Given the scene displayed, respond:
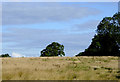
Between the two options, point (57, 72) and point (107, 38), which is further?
Result: point (107, 38)

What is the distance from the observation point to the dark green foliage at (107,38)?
61.1 meters

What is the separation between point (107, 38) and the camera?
6169 centimetres

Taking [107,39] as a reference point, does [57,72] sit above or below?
below

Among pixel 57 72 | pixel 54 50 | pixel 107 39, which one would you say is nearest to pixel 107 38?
pixel 107 39

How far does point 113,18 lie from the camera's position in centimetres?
6288

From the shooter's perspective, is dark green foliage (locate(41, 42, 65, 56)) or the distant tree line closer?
the distant tree line

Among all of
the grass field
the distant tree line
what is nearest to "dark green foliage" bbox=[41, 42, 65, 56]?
the distant tree line

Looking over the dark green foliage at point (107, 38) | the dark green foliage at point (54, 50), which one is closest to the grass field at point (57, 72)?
the dark green foliage at point (107, 38)

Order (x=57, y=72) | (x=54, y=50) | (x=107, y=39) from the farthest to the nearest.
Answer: (x=54, y=50) → (x=107, y=39) → (x=57, y=72)

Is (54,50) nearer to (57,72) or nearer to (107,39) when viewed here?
(107,39)

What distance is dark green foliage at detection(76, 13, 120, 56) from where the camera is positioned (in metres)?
61.1

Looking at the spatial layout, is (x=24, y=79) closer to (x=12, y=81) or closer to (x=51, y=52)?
(x=12, y=81)

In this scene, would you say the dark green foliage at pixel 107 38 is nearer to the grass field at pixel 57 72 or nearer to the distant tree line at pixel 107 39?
the distant tree line at pixel 107 39

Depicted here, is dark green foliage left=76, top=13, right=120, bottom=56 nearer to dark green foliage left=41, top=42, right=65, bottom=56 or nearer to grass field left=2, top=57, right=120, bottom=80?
dark green foliage left=41, top=42, right=65, bottom=56
